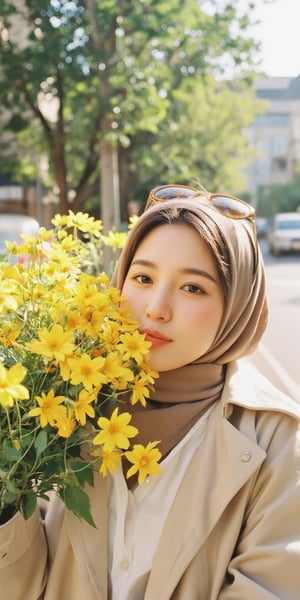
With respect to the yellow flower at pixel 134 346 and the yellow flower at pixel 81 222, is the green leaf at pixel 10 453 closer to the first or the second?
the yellow flower at pixel 134 346

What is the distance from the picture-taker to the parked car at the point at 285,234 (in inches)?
1040

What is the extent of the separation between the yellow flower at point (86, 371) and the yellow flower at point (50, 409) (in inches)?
1.8

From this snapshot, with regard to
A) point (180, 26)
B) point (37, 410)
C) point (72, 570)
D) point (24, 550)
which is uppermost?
point (180, 26)

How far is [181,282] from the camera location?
152 cm

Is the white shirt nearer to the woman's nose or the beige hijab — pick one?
the beige hijab

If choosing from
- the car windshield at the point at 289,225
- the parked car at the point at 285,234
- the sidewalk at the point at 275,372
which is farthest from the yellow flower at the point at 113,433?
the car windshield at the point at 289,225

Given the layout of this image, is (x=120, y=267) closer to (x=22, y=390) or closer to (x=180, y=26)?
(x=22, y=390)

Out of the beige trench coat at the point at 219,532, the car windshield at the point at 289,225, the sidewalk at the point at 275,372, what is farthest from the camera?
the car windshield at the point at 289,225

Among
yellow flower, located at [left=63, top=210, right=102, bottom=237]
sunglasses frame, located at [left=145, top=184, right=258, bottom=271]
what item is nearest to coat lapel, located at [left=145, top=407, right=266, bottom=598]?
sunglasses frame, located at [left=145, top=184, right=258, bottom=271]

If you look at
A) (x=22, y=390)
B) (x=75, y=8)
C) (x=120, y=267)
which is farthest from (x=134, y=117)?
(x=22, y=390)

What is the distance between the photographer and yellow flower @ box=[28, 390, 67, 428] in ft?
3.84

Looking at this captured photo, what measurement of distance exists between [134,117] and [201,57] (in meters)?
4.53

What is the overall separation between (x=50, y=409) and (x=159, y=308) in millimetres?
379

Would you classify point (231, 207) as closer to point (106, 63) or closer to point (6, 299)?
point (6, 299)
